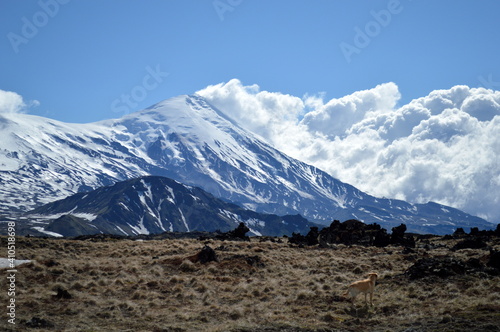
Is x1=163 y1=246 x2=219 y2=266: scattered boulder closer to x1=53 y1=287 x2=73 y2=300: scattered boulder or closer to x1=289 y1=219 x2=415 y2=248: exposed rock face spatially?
x1=53 y1=287 x2=73 y2=300: scattered boulder

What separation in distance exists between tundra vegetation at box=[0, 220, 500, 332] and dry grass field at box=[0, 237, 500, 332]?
54 mm

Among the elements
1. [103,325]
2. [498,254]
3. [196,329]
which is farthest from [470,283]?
[103,325]

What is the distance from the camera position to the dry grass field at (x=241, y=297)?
20172mm

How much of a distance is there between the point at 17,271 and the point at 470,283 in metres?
27.3

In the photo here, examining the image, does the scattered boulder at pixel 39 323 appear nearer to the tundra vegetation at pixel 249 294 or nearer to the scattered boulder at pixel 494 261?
the tundra vegetation at pixel 249 294

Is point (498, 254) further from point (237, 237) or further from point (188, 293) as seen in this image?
point (237, 237)

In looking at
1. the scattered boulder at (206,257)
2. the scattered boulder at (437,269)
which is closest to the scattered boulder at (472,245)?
the scattered boulder at (437,269)

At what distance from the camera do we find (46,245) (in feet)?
155

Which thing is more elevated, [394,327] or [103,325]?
[394,327]

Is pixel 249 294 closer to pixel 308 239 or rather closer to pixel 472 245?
pixel 472 245

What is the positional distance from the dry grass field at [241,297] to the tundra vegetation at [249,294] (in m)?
0.05

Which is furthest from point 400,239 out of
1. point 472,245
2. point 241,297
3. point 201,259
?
point 241,297

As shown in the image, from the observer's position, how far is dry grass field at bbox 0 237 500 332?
20.2 metres

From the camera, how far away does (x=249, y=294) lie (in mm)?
26547
